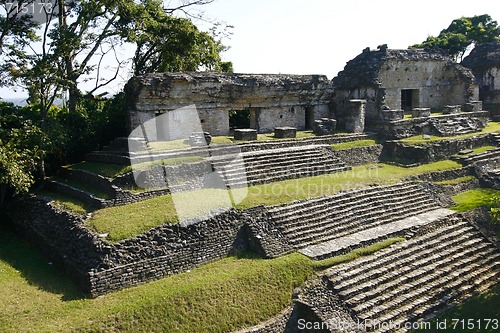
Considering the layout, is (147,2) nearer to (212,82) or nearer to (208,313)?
(212,82)

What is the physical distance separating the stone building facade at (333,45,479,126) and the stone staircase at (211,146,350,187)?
15.3 ft

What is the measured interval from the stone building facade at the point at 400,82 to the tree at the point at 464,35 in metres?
11.8

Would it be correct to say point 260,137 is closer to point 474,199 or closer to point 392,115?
point 392,115

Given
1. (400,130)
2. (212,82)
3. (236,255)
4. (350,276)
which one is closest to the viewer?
(350,276)

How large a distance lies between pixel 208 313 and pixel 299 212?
3917mm

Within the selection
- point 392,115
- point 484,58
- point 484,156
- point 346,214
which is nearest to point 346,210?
point 346,214

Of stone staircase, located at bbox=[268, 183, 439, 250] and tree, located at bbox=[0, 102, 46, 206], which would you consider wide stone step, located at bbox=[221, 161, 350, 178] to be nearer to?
stone staircase, located at bbox=[268, 183, 439, 250]

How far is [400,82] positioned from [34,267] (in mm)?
18913

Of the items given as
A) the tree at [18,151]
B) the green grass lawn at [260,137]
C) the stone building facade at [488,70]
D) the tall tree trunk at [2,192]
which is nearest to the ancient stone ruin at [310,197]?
the green grass lawn at [260,137]

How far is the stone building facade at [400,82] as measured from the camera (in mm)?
19734

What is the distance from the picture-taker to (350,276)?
9312 millimetres

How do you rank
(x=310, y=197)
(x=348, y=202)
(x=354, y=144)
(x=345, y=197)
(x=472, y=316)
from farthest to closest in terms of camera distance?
1. (x=354, y=144)
2. (x=345, y=197)
3. (x=348, y=202)
4. (x=310, y=197)
5. (x=472, y=316)

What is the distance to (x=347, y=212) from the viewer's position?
1160 cm

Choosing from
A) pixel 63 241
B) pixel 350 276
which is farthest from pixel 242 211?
pixel 63 241
